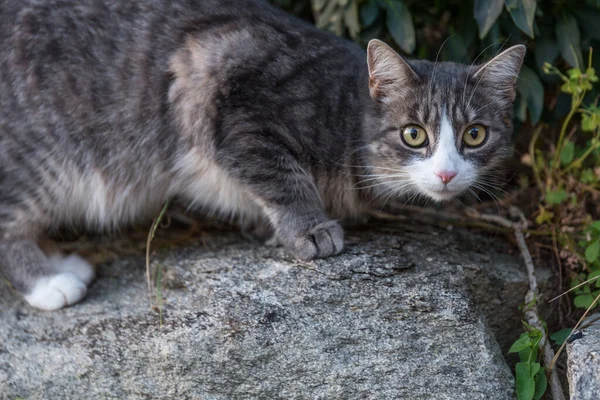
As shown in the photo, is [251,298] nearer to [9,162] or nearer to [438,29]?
[9,162]

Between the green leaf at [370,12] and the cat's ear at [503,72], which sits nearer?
the cat's ear at [503,72]

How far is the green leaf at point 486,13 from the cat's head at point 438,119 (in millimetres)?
271

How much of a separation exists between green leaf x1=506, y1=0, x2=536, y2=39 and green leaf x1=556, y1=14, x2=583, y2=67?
0.28 metres

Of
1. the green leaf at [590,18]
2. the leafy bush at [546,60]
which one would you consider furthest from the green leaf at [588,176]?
the green leaf at [590,18]

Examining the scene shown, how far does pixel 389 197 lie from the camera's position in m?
2.74

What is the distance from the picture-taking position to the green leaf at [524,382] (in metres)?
2.20

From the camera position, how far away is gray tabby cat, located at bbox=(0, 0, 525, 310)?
2525mm

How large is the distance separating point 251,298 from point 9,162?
100 centimetres

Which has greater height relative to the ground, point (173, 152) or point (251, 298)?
point (173, 152)

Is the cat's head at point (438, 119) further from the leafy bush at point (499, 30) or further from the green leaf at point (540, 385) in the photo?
the green leaf at point (540, 385)

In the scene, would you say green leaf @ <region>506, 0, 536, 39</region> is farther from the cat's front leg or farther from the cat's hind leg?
the cat's hind leg

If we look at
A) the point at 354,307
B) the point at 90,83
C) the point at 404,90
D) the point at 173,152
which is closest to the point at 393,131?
the point at 404,90

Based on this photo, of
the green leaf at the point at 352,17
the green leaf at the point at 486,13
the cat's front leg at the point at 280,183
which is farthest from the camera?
the green leaf at the point at 352,17

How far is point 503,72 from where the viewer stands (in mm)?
2492
